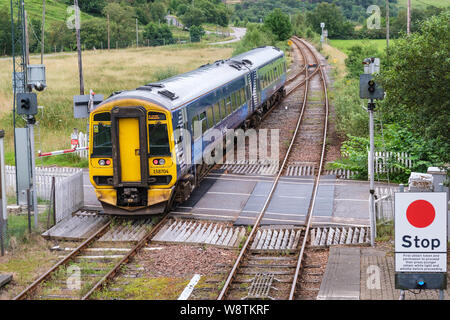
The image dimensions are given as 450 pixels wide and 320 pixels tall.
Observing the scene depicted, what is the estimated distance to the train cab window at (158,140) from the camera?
15.3 meters

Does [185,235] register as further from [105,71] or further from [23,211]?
[105,71]

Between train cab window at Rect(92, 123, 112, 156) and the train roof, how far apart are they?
2.20 feet

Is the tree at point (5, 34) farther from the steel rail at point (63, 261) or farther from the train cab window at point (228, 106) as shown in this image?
the steel rail at point (63, 261)

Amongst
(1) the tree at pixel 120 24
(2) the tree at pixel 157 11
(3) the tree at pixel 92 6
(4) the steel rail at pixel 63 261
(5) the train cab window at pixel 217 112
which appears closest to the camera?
(4) the steel rail at pixel 63 261

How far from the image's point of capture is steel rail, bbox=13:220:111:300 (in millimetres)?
11203

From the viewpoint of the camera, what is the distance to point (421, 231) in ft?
28.4

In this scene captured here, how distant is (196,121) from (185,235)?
4260mm

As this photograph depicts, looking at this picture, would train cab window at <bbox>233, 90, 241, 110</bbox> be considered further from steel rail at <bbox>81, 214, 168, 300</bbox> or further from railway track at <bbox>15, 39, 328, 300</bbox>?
steel rail at <bbox>81, 214, 168, 300</bbox>

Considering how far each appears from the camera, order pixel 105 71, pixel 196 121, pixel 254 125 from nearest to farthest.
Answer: pixel 196 121 < pixel 254 125 < pixel 105 71

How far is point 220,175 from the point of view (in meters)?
20.8

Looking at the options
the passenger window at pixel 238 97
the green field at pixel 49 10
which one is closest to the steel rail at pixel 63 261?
the passenger window at pixel 238 97

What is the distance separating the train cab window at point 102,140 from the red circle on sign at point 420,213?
8584mm

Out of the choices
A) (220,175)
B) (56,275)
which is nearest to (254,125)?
(220,175)

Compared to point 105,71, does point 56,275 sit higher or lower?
lower
